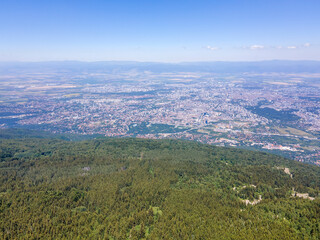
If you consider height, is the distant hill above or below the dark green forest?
below

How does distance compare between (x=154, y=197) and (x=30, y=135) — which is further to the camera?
(x=30, y=135)

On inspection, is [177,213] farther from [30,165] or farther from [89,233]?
[30,165]

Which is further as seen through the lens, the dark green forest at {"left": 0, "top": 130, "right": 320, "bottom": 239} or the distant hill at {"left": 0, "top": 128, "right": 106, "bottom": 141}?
the distant hill at {"left": 0, "top": 128, "right": 106, "bottom": 141}

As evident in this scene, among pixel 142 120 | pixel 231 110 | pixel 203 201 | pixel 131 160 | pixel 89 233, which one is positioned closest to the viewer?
pixel 89 233

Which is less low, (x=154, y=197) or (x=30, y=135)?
(x=154, y=197)

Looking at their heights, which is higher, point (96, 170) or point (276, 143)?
point (96, 170)

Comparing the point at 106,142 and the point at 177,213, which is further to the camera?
the point at 106,142

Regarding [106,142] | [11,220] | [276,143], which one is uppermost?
[11,220]

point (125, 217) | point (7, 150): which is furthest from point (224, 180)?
point (7, 150)

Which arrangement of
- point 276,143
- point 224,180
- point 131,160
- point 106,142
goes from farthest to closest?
1. point 276,143
2. point 106,142
3. point 131,160
4. point 224,180
